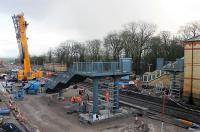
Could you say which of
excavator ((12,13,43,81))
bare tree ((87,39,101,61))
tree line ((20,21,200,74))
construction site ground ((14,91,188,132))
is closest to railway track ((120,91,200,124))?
construction site ground ((14,91,188,132))

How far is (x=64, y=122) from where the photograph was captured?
70.6ft

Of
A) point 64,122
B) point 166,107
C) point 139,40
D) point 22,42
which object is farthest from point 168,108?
point 139,40

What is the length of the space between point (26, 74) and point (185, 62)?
83.5 feet

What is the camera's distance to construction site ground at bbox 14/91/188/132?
63.7 feet

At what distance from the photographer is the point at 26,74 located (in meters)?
44.6

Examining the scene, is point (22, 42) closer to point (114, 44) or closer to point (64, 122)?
point (64, 122)

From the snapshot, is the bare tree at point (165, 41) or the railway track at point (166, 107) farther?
the bare tree at point (165, 41)

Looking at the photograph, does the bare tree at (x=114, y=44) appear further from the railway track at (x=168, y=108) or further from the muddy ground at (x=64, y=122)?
the muddy ground at (x=64, y=122)

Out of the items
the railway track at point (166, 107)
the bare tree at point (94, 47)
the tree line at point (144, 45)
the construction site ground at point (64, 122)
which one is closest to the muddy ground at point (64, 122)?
the construction site ground at point (64, 122)

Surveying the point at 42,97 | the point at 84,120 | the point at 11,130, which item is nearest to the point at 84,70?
the point at 84,120

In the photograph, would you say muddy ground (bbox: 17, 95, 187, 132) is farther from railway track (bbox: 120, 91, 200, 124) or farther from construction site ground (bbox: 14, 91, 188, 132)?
railway track (bbox: 120, 91, 200, 124)

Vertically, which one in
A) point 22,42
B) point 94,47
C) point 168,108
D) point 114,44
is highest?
point 114,44

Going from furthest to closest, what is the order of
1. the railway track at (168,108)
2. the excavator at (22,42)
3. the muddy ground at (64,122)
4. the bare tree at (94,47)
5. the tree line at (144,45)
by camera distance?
the bare tree at (94,47)
the tree line at (144,45)
the excavator at (22,42)
the railway track at (168,108)
the muddy ground at (64,122)

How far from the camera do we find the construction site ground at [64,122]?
19.4m
